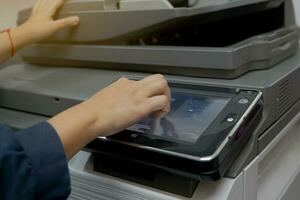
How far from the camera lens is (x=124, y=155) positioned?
50 centimetres

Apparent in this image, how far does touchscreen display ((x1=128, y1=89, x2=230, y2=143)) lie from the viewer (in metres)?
0.49

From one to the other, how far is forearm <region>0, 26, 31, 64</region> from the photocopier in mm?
53

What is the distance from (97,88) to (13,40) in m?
0.30

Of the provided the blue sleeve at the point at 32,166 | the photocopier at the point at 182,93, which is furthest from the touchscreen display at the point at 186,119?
the blue sleeve at the point at 32,166

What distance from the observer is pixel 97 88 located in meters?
0.67

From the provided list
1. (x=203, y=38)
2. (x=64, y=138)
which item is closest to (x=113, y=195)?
(x=64, y=138)

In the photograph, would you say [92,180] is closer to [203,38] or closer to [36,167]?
[36,167]

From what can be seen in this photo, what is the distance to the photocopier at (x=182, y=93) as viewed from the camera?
48 centimetres

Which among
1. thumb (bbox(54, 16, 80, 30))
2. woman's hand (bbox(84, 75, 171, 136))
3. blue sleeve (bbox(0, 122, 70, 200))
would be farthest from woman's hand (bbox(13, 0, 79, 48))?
blue sleeve (bbox(0, 122, 70, 200))

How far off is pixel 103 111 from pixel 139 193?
13 cm

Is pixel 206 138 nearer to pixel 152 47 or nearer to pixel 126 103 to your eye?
pixel 126 103

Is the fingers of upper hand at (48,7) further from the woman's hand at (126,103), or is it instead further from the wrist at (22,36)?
the woman's hand at (126,103)

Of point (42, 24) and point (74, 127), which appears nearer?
point (74, 127)

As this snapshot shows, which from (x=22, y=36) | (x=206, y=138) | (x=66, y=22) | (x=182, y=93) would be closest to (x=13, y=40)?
(x=22, y=36)
